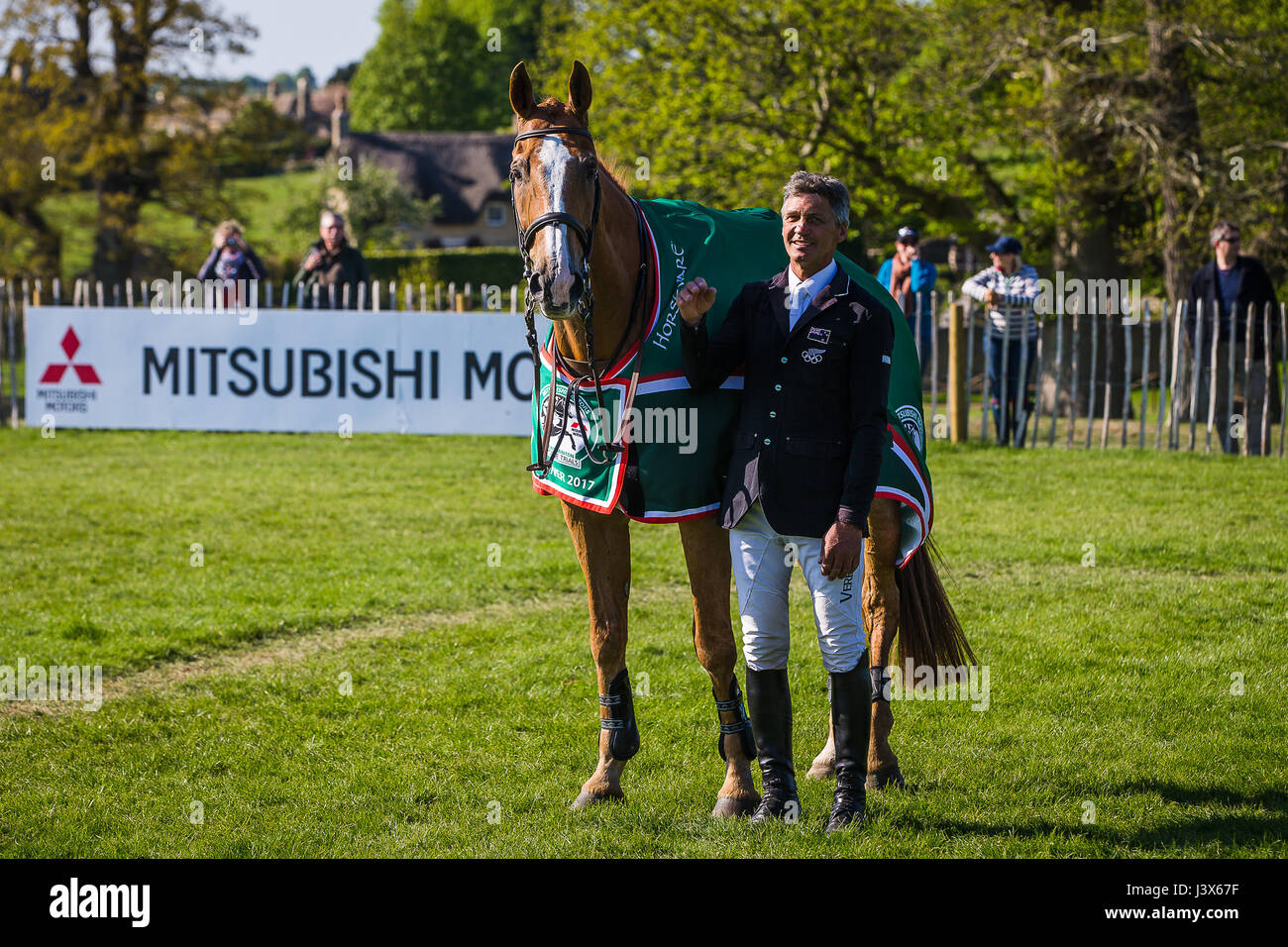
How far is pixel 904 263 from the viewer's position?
1348 centimetres

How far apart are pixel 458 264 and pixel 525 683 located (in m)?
40.0

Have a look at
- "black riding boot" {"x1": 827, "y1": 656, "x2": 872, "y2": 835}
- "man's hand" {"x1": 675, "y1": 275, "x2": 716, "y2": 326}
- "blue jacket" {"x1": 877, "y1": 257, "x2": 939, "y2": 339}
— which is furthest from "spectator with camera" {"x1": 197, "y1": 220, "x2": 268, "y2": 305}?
"black riding boot" {"x1": 827, "y1": 656, "x2": 872, "y2": 835}

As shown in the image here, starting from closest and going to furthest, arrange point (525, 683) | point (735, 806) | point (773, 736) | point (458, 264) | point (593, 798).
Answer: point (773, 736), point (735, 806), point (593, 798), point (525, 683), point (458, 264)

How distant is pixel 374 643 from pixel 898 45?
Result: 15.8m

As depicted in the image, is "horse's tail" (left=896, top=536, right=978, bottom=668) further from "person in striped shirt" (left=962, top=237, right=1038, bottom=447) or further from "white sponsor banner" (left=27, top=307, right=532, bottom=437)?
"white sponsor banner" (left=27, top=307, right=532, bottom=437)

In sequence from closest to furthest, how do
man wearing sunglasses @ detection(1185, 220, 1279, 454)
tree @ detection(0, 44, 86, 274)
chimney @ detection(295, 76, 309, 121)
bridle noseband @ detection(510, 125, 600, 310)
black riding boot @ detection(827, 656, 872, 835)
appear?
bridle noseband @ detection(510, 125, 600, 310) < black riding boot @ detection(827, 656, 872, 835) < man wearing sunglasses @ detection(1185, 220, 1279, 454) < tree @ detection(0, 44, 86, 274) < chimney @ detection(295, 76, 309, 121)

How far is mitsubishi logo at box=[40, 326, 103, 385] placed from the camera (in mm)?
14172

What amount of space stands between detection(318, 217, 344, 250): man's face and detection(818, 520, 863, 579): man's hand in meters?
11.3

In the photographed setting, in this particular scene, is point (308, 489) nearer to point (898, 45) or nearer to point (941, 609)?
point (941, 609)

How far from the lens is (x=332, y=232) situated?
14273 mm

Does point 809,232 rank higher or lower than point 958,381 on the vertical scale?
higher

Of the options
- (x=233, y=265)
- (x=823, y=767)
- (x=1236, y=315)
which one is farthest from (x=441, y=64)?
(x=823, y=767)

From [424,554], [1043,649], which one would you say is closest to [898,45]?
[424,554]

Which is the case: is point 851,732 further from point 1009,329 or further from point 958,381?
point 958,381
